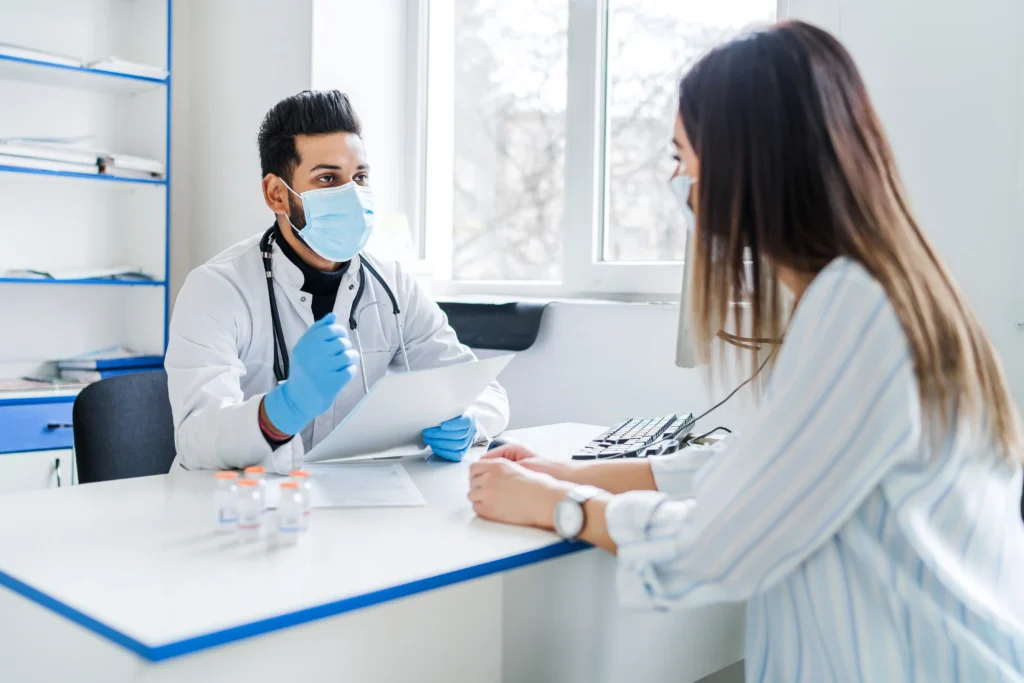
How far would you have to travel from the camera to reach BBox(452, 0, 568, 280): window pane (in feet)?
8.87

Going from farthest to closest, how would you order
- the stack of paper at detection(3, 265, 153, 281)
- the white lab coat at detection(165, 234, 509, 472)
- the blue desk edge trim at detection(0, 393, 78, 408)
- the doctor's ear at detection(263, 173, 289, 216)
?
the stack of paper at detection(3, 265, 153, 281), the blue desk edge trim at detection(0, 393, 78, 408), the doctor's ear at detection(263, 173, 289, 216), the white lab coat at detection(165, 234, 509, 472)

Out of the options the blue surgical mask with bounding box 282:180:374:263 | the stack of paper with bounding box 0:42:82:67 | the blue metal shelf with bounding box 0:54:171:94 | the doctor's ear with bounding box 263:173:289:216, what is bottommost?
the blue surgical mask with bounding box 282:180:374:263

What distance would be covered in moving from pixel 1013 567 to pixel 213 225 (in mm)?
2781

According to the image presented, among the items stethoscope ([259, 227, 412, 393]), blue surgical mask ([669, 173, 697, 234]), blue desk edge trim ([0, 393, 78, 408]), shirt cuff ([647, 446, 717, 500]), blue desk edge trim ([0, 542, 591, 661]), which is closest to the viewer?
blue desk edge trim ([0, 542, 591, 661])

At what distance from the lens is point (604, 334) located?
90.6 inches

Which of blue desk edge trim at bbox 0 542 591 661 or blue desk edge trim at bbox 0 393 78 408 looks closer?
blue desk edge trim at bbox 0 542 591 661

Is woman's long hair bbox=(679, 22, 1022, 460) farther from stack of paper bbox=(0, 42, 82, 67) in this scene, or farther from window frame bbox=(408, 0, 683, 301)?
stack of paper bbox=(0, 42, 82, 67)

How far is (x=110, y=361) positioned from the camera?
286 centimetres

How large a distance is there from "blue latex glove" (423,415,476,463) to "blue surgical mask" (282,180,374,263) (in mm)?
434

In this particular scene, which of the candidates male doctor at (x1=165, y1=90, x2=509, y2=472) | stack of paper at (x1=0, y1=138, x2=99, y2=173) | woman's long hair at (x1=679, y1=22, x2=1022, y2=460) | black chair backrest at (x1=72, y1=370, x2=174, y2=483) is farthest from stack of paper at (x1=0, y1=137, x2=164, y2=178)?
woman's long hair at (x1=679, y1=22, x2=1022, y2=460)

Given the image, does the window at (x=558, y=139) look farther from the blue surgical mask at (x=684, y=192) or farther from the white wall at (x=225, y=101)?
the blue surgical mask at (x=684, y=192)

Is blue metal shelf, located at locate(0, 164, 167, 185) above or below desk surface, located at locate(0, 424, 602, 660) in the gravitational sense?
above

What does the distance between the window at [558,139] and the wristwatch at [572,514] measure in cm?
124

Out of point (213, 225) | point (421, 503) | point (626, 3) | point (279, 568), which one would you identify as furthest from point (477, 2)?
point (279, 568)
